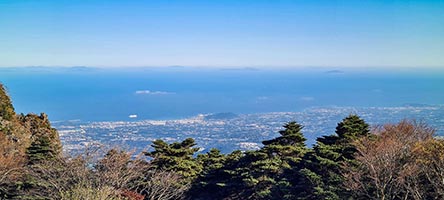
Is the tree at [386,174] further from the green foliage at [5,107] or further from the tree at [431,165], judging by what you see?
the green foliage at [5,107]

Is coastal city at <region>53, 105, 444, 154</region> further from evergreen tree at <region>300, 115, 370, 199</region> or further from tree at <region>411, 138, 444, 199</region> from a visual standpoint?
tree at <region>411, 138, 444, 199</region>

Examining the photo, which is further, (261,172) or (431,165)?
(261,172)

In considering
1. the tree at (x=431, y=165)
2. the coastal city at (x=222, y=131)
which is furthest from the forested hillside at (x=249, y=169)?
the coastal city at (x=222, y=131)

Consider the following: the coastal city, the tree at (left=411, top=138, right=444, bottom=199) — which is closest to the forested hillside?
the tree at (left=411, top=138, right=444, bottom=199)

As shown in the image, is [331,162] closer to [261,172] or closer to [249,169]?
[261,172]

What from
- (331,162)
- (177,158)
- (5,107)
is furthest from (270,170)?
(5,107)
